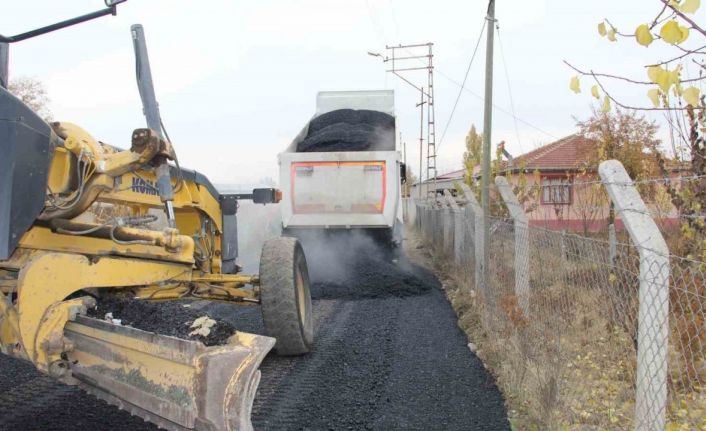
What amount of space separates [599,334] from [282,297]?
2.60m

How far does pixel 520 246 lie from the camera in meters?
5.68

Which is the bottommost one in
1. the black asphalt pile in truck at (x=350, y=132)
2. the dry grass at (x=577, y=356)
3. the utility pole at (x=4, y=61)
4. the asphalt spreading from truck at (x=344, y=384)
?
the asphalt spreading from truck at (x=344, y=384)

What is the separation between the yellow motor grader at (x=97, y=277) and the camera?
2.81 m

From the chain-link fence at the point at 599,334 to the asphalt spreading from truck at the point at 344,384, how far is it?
1.14 feet

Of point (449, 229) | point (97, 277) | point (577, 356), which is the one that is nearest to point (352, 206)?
point (449, 229)

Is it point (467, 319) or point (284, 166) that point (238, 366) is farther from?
point (284, 166)

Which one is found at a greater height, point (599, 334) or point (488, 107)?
point (488, 107)

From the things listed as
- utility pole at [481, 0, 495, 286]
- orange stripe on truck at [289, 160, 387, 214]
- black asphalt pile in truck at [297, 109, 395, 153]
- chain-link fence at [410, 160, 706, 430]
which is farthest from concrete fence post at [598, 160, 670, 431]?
black asphalt pile in truck at [297, 109, 395, 153]

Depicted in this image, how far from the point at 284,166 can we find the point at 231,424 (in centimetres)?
794

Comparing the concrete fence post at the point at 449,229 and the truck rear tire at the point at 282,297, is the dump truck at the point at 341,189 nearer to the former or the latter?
the concrete fence post at the point at 449,229

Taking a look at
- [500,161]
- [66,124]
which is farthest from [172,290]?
[500,161]

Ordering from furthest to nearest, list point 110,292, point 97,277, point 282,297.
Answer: point 282,297 → point 110,292 → point 97,277

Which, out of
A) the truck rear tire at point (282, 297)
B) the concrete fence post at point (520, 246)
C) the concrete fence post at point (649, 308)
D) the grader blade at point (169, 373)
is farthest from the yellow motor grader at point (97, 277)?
the concrete fence post at point (520, 246)

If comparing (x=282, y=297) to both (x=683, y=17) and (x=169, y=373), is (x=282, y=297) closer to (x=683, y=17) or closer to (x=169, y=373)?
(x=169, y=373)
